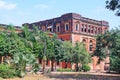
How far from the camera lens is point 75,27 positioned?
242 ft

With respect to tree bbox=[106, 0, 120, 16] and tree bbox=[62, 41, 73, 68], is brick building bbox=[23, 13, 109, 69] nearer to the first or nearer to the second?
tree bbox=[62, 41, 73, 68]

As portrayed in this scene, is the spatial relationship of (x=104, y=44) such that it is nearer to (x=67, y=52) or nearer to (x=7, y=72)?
(x=67, y=52)

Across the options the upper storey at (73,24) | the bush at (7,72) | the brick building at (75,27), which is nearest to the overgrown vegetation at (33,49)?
the bush at (7,72)

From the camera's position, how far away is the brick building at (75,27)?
7288 centimetres

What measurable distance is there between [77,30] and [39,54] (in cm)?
2403

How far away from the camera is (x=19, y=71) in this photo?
3130cm

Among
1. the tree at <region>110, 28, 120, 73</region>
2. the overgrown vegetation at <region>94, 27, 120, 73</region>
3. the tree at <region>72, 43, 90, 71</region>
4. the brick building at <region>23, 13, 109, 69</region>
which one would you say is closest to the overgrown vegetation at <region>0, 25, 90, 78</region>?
the tree at <region>72, 43, 90, 71</region>

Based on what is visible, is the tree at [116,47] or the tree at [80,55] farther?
the tree at [80,55]

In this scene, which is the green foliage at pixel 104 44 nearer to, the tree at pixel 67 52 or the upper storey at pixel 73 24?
the tree at pixel 67 52

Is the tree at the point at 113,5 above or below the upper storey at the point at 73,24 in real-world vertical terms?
below

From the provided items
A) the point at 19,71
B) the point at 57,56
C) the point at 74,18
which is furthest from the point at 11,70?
the point at 74,18

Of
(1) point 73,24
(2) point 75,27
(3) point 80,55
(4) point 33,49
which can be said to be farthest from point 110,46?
(2) point 75,27

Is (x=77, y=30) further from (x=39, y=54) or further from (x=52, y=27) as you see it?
(x=39, y=54)

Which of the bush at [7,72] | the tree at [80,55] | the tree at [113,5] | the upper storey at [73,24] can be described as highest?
the upper storey at [73,24]
